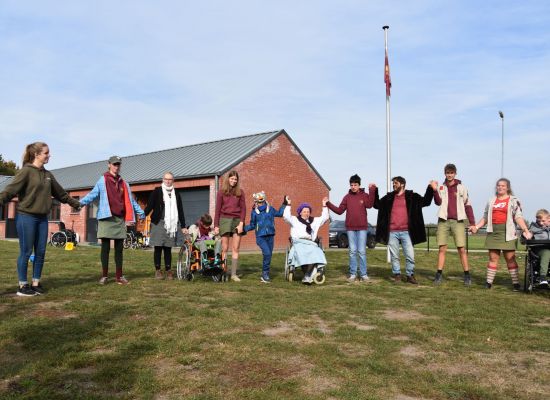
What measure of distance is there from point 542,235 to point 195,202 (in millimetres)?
16993

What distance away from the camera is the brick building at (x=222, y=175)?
71.8 feet

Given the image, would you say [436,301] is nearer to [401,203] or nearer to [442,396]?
[401,203]

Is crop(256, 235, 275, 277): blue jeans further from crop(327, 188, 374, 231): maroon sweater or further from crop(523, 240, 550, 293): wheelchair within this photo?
crop(523, 240, 550, 293): wheelchair

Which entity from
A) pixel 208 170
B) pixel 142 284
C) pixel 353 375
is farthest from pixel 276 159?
pixel 353 375

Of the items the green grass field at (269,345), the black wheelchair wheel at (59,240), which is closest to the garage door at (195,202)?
the black wheelchair wheel at (59,240)

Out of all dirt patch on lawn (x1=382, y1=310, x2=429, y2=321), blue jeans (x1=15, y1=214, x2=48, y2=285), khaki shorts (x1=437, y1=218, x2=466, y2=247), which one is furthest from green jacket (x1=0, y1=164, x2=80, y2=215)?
khaki shorts (x1=437, y1=218, x2=466, y2=247)

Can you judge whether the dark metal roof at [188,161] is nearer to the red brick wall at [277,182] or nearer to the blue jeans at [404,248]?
the red brick wall at [277,182]

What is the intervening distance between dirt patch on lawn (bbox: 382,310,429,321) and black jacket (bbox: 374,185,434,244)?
10.4ft

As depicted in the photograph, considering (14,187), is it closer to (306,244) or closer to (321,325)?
(321,325)

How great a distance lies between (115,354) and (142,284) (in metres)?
4.02

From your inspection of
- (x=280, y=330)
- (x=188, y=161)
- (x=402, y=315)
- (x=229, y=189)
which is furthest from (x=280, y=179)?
(x=280, y=330)

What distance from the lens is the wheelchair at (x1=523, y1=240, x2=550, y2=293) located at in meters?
7.49

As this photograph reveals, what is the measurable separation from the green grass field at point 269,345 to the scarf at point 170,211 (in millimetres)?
1480

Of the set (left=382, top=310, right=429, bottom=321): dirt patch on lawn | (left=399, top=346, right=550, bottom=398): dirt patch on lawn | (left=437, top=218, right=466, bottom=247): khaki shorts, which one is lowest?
(left=382, top=310, right=429, bottom=321): dirt patch on lawn
